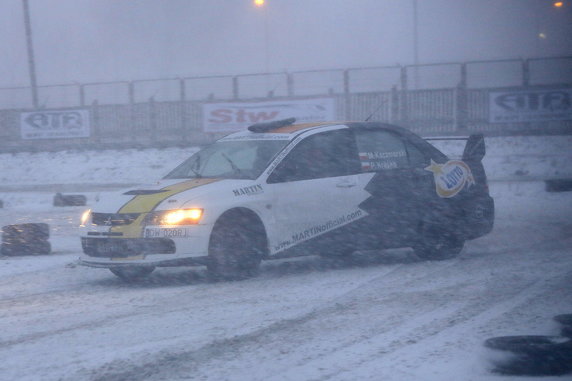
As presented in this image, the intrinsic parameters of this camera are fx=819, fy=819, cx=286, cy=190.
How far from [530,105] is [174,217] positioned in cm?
1818

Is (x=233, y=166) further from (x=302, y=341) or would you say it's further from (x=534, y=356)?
(x=534, y=356)

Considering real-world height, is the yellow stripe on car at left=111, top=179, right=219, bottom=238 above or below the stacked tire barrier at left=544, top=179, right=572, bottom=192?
above

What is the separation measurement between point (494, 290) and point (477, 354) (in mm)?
2178

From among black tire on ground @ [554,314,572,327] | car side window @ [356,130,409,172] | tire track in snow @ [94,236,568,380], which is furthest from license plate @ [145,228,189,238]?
black tire on ground @ [554,314,572,327]

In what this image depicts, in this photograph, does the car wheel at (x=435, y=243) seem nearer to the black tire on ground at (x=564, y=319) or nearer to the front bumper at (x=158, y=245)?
the front bumper at (x=158, y=245)

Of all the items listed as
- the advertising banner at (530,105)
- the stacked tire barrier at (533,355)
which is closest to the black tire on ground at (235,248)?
the stacked tire barrier at (533,355)

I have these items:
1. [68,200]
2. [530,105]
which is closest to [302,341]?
[68,200]

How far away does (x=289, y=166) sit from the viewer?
8.45 m

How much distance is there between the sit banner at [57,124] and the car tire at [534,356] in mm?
23453

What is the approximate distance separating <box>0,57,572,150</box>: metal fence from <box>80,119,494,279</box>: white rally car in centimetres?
1382

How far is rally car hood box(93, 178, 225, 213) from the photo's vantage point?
768 cm

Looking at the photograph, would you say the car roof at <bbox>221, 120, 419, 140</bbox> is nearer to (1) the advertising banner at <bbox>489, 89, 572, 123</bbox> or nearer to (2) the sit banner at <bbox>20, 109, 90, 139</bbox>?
(1) the advertising banner at <bbox>489, 89, 572, 123</bbox>

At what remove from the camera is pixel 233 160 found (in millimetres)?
8727

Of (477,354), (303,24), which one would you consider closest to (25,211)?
(477,354)
